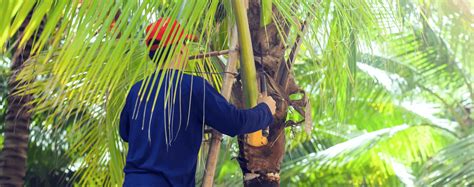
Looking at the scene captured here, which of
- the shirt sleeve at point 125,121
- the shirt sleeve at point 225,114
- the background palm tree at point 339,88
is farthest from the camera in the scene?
the shirt sleeve at point 125,121

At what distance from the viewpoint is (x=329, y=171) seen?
1070 centimetres

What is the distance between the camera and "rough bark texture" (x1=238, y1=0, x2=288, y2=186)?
3.46m

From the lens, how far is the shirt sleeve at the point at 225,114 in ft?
9.98

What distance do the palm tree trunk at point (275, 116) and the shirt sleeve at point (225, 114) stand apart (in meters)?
0.33

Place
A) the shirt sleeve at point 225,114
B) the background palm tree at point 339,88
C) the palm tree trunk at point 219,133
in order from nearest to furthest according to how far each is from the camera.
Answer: the background palm tree at point 339,88 → the shirt sleeve at point 225,114 → the palm tree trunk at point 219,133

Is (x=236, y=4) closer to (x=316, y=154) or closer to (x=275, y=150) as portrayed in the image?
(x=275, y=150)

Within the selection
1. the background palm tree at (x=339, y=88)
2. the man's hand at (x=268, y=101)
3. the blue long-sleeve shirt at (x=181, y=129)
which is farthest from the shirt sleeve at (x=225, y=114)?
the background palm tree at (x=339, y=88)

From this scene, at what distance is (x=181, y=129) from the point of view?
3.13m

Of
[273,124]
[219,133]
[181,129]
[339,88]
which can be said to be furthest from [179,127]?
[339,88]

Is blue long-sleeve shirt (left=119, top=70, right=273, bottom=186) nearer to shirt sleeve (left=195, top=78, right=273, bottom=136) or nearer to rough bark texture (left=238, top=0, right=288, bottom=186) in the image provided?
shirt sleeve (left=195, top=78, right=273, bottom=136)

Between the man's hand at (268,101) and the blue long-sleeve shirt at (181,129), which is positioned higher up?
the man's hand at (268,101)

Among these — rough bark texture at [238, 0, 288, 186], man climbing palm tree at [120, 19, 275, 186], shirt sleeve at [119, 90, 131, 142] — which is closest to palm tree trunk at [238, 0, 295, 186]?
rough bark texture at [238, 0, 288, 186]

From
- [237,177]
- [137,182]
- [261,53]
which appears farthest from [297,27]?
[237,177]

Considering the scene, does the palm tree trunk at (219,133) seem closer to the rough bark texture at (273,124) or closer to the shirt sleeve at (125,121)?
the rough bark texture at (273,124)
